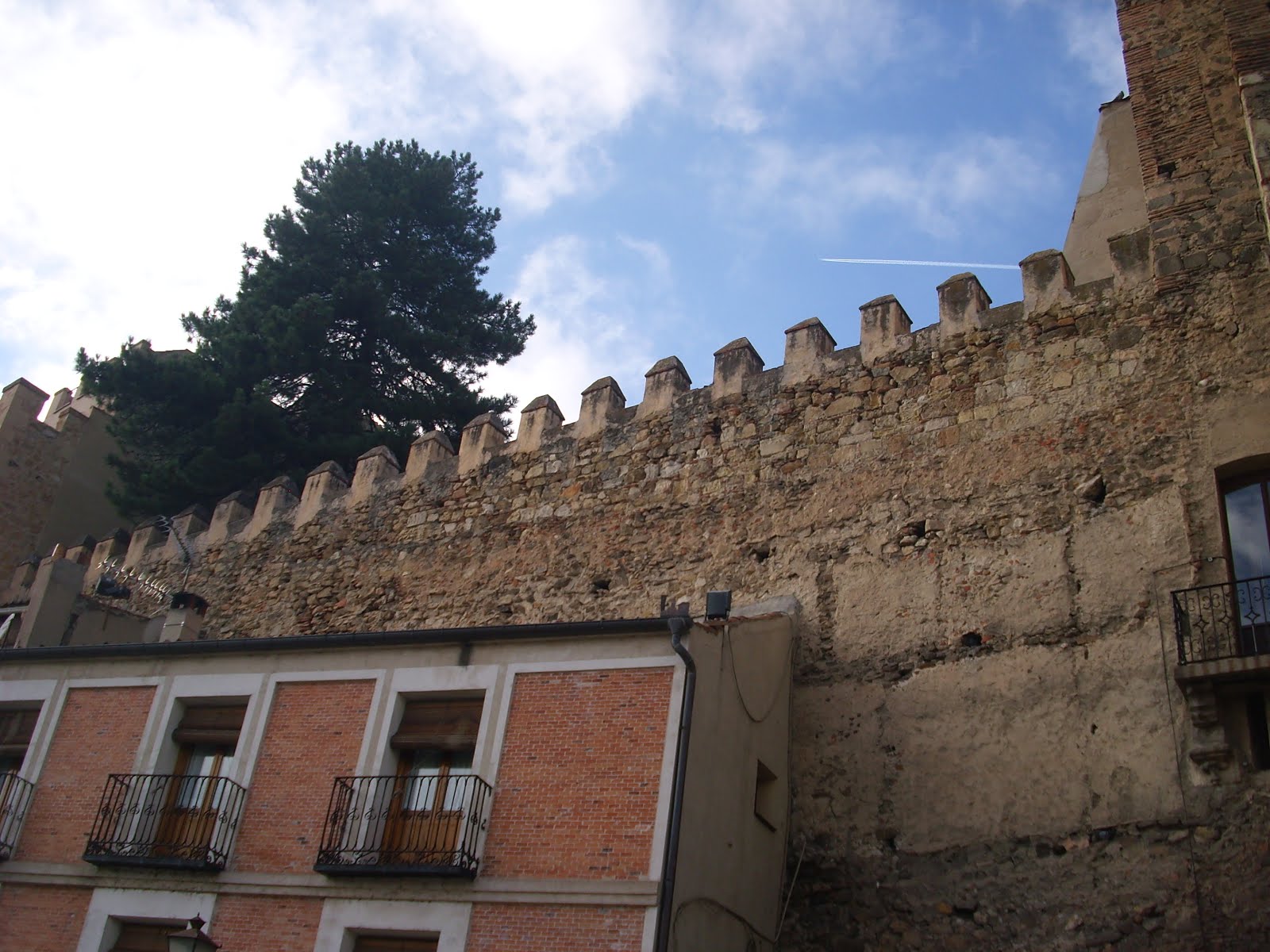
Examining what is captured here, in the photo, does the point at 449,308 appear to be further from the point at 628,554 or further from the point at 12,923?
the point at 12,923

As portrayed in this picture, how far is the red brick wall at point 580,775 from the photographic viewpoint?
9047mm

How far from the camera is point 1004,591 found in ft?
36.3

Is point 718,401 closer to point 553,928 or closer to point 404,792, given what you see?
→ point 404,792

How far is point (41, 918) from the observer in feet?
34.4

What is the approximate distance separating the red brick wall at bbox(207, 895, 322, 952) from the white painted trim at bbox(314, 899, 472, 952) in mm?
112

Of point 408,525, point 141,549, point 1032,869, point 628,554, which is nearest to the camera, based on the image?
point 1032,869

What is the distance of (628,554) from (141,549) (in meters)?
9.19

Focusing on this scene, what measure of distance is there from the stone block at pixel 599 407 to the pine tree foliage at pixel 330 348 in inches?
294

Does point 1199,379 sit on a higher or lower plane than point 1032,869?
higher

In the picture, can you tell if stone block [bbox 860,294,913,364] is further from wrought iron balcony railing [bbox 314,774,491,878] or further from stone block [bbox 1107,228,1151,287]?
wrought iron balcony railing [bbox 314,774,491,878]

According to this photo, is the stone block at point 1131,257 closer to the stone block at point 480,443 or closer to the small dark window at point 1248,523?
the small dark window at point 1248,523

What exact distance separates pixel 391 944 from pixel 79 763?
155 inches

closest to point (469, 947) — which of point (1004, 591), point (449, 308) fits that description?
point (1004, 591)

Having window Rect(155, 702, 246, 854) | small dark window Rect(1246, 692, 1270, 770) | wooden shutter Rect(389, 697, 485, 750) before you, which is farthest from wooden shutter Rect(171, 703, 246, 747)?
small dark window Rect(1246, 692, 1270, 770)
